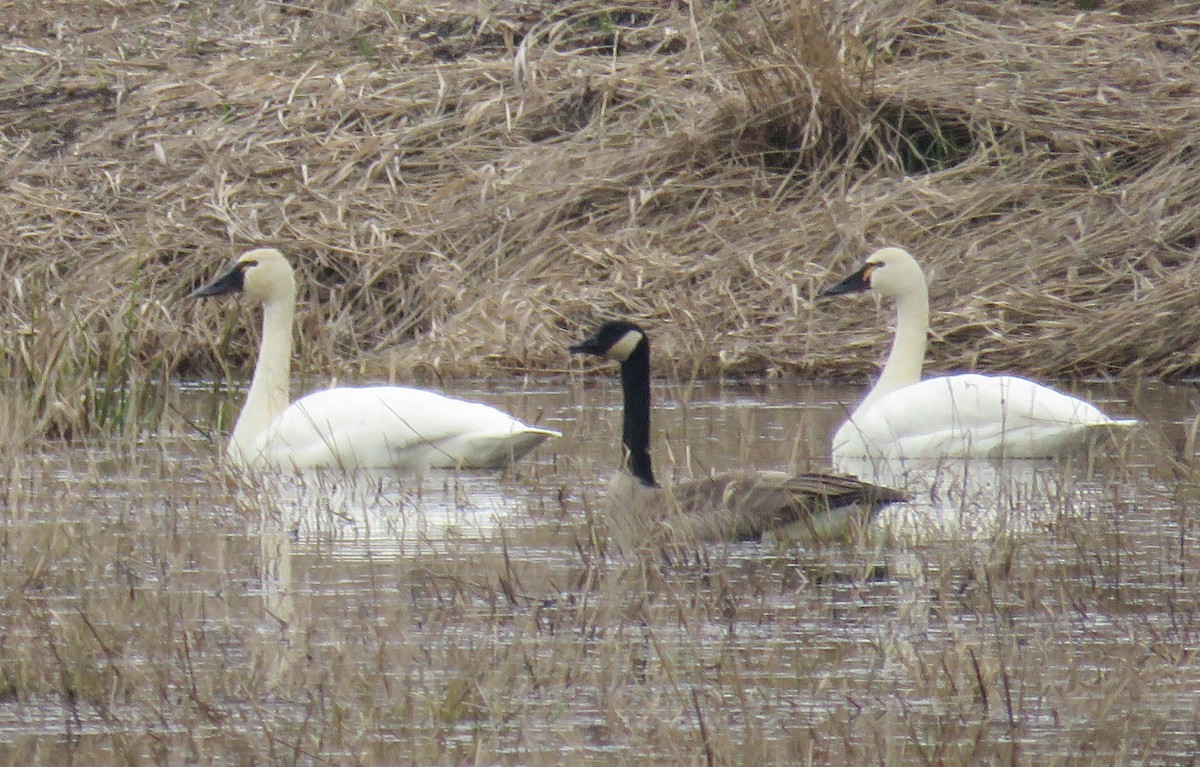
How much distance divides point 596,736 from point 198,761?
2.09 feet

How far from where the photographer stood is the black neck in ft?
20.3

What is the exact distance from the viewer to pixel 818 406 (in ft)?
29.6

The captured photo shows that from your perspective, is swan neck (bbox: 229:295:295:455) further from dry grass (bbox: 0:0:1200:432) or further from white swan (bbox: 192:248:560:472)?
dry grass (bbox: 0:0:1200:432)

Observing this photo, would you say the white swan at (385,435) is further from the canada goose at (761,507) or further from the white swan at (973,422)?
the canada goose at (761,507)

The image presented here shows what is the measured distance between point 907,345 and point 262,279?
8.30 feet

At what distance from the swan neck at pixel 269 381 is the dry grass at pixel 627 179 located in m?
1.16

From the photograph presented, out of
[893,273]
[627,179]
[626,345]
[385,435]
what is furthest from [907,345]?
[627,179]

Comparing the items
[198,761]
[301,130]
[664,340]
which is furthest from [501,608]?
[301,130]

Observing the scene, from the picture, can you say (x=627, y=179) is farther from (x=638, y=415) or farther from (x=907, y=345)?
(x=638, y=415)

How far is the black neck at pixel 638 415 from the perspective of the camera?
618 cm

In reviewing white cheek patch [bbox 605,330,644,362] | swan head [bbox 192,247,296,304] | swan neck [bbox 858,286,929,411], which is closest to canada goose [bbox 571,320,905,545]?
white cheek patch [bbox 605,330,644,362]

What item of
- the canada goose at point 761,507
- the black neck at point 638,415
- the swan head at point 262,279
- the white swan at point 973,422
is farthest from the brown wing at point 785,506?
the swan head at point 262,279

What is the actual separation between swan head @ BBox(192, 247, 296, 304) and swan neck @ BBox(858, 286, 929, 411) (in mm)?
2295

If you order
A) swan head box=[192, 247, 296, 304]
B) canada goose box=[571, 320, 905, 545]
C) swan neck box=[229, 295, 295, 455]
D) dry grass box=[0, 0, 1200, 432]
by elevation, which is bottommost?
canada goose box=[571, 320, 905, 545]
